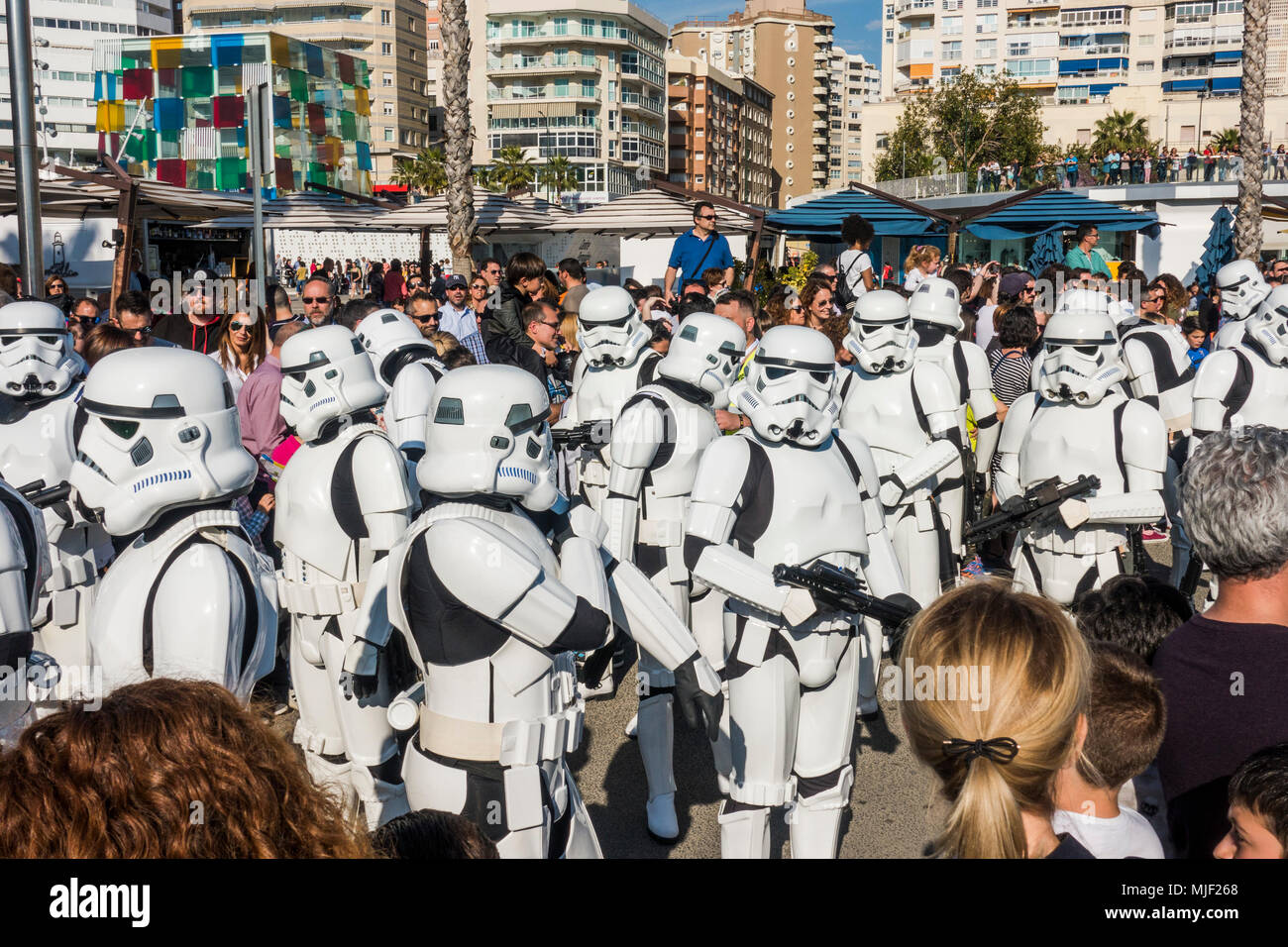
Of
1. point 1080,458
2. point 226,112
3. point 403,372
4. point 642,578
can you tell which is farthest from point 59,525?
point 226,112

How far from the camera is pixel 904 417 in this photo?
6.62 meters

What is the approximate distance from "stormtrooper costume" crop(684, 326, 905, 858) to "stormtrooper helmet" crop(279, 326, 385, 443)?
1526mm

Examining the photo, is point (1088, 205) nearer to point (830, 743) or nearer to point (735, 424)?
point (735, 424)

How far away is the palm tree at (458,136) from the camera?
14258 millimetres

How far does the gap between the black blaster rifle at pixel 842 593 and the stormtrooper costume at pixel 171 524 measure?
178cm

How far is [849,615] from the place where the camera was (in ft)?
14.6

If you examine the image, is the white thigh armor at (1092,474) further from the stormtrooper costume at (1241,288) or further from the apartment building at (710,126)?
the apartment building at (710,126)

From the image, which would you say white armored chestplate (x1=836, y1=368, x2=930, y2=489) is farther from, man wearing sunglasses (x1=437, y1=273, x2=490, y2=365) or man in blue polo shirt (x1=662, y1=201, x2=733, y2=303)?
man in blue polo shirt (x1=662, y1=201, x2=733, y2=303)

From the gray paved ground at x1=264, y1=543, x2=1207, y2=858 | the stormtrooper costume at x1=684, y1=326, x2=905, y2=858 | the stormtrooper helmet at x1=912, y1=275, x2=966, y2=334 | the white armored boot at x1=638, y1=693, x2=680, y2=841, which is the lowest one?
the gray paved ground at x1=264, y1=543, x2=1207, y2=858

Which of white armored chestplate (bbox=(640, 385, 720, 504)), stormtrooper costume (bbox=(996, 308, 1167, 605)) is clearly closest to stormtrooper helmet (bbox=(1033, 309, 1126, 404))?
stormtrooper costume (bbox=(996, 308, 1167, 605))

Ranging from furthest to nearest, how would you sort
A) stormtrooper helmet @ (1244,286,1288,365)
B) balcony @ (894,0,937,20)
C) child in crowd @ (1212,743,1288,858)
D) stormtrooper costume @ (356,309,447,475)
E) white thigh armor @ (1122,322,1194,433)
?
1. balcony @ (894,0,937,20)
2. white thigh armor @ (1122,322,1194,433)
3. stormtrooper helmet @ (1244,286,1288,365)
4. stormtrooper costume @ (356,309,447,475)
5. child in crowd @ (1212,743,1288,858)

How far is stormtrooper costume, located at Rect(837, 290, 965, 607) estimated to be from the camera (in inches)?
255

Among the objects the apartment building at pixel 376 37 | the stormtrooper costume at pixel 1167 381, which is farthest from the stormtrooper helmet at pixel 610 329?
the apartment building at pixel 376 37
